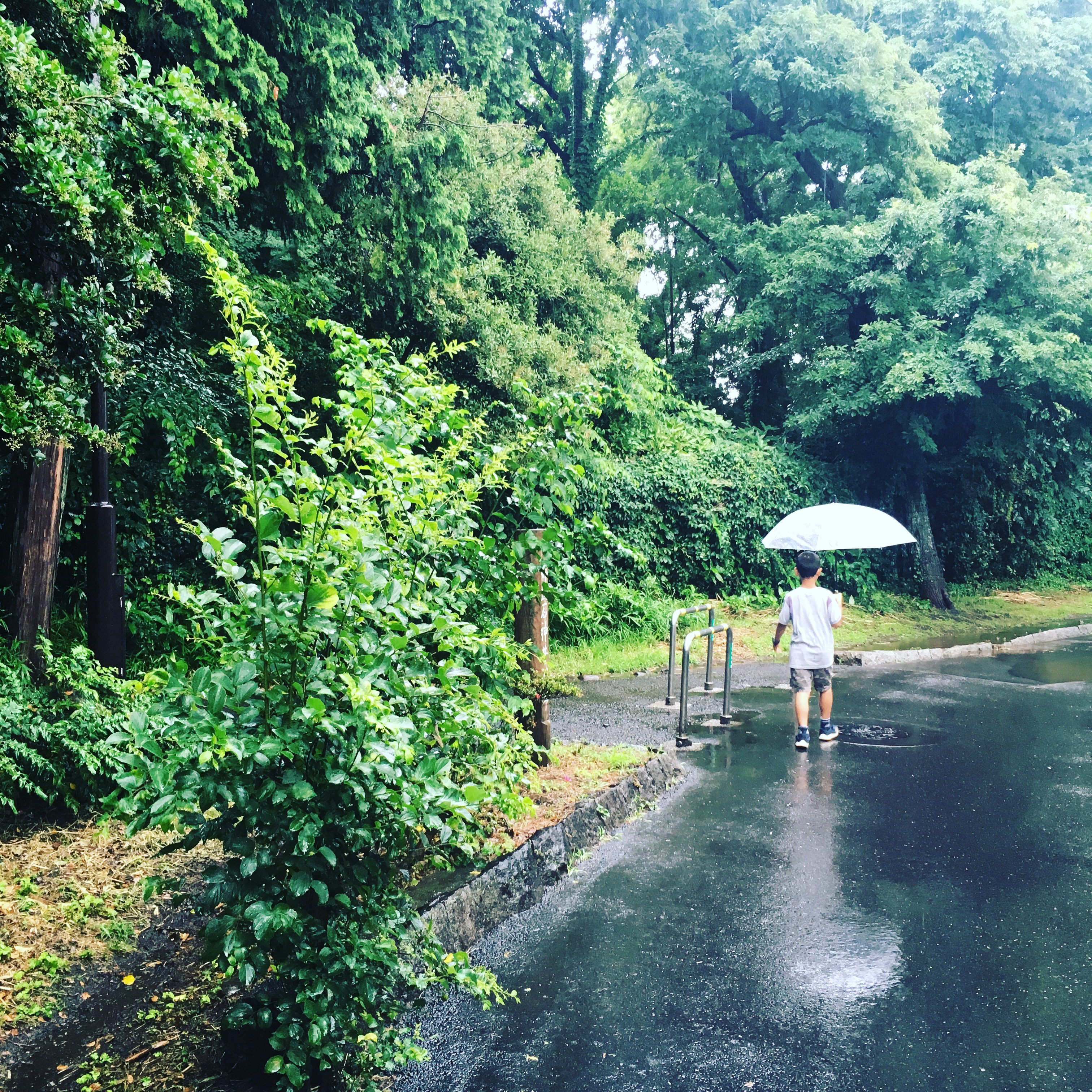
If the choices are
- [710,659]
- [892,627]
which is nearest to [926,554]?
[892,627]

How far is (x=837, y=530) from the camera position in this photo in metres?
10.0

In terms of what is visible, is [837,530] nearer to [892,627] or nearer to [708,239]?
[892,627]

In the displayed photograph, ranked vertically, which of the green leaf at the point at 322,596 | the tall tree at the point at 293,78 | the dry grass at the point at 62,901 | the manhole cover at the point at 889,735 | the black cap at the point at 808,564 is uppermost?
the tall tree at the point at 293,78

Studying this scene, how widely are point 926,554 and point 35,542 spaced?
1862cm

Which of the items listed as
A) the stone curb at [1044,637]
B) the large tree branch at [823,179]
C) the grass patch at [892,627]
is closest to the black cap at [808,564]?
the grass patch at [892,627]

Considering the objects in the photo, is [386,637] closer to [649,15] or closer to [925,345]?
[925,345]

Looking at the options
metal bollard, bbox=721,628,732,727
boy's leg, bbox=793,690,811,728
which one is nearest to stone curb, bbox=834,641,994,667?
metal bollard, bbox=721,628,732,727

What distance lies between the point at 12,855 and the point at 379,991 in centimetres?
318

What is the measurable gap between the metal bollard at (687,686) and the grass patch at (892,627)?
278cm

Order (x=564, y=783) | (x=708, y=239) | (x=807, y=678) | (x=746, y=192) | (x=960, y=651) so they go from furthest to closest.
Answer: (x=708, y=239) < (x=746, y=192) < (x=960, y=651) < (x=807, y=678) < (x=564, y=783)

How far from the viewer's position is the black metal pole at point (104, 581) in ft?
21.1

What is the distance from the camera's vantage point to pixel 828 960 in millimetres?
4535

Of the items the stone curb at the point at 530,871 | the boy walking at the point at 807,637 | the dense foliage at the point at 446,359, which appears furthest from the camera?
the boy walking at the point at 807,637

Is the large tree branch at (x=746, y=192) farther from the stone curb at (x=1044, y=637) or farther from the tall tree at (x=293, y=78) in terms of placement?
the tall tree at (x=293, y=78)
